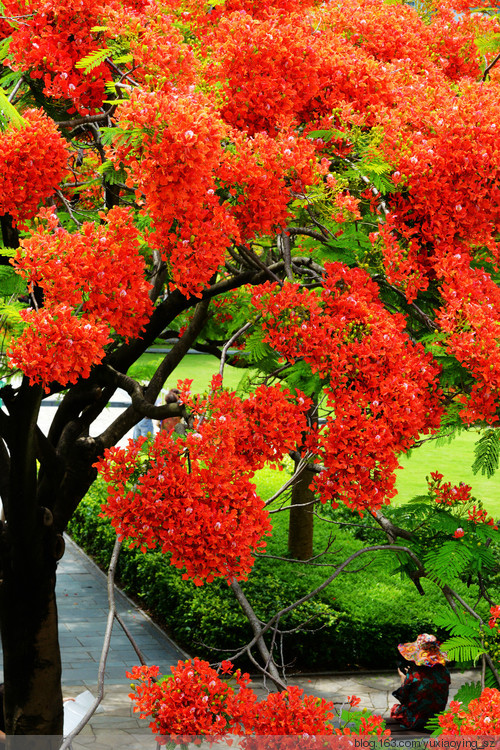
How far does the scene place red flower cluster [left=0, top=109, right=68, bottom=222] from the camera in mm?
3680

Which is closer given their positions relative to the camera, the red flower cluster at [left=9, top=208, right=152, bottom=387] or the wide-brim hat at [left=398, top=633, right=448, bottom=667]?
the red flower cluster at [left=9, top=208, right=152, bottom=387]

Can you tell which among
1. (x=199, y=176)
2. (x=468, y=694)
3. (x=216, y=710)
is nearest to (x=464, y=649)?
(x=468, y=694)

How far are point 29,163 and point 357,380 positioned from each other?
1738mm

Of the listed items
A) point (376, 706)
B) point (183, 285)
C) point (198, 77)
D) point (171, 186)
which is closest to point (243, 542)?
point (183, 285)

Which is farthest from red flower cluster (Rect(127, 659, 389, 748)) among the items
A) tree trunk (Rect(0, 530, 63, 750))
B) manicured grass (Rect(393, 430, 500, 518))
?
manicured grass (Rect(393, 430, 500, 518))

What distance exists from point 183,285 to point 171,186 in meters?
0.48

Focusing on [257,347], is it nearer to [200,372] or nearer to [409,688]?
[409,688]

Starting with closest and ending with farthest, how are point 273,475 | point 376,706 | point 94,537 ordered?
point 376,706, point 94,537, point 273,475

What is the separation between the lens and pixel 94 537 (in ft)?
41.8

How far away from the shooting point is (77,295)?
331cm

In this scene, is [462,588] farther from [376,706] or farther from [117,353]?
[117,353]

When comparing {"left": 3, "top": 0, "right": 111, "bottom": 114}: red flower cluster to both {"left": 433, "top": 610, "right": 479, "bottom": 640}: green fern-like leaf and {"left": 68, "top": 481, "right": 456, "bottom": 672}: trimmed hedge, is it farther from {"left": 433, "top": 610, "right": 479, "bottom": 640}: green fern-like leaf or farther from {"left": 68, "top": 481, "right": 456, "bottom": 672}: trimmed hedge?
{"left": 68, "top": 481, "right": 456, "bottom": 672}: trimmed hedge

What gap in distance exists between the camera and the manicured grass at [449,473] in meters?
17.7

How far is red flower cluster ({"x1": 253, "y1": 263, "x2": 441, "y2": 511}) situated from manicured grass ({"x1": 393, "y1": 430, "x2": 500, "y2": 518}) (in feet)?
43.2
